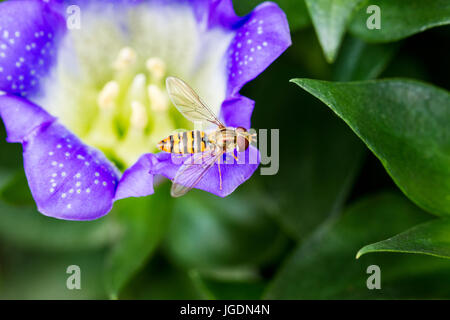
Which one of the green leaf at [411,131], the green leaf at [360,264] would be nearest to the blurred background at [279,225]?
the green leaf at [360,264]

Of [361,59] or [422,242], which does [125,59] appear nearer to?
[361,59]

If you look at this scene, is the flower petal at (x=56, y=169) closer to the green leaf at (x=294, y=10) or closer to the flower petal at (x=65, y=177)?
the flower petal at (x=65, y=177)

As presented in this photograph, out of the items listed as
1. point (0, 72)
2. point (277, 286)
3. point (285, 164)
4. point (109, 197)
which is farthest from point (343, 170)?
point (0, 72)

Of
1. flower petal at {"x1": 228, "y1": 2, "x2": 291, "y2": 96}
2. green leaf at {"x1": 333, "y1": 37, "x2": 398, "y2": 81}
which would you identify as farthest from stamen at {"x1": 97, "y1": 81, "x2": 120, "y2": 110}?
green leaf at {"x1": 333, "y1": 37, "x2": 398, "y2": 81}

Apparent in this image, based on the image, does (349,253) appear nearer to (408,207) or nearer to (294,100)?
(408,207)

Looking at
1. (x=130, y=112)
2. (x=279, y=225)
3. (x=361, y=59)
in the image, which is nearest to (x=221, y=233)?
(x=279, y=225)

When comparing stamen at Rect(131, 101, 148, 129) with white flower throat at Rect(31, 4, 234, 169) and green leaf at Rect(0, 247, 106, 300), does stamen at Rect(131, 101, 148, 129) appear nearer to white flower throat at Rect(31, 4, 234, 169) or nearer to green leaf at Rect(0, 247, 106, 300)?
white flower throat at Rect(31, 4, 234, 169)
